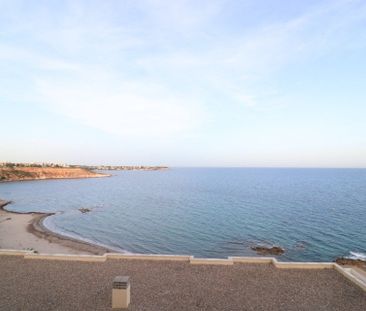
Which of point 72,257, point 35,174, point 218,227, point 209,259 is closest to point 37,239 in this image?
point 72,257

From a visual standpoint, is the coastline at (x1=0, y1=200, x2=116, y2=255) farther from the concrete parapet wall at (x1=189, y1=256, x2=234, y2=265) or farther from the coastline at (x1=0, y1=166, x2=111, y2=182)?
the coastline at (x1=0, y1=166, x2=111, y2=182)

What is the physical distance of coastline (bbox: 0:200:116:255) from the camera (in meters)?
30.0

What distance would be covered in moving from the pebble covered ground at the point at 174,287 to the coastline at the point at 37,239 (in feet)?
38.6

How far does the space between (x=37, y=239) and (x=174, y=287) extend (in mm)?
25088

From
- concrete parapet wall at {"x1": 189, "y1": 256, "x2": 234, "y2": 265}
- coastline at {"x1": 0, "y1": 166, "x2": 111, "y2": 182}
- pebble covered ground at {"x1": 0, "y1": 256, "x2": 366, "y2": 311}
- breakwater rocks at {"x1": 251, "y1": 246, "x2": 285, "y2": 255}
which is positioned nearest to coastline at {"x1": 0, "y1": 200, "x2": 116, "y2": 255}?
pebble covered ground at {"x1": 0, "y1": 256, "x2": 366, "y2": 311}

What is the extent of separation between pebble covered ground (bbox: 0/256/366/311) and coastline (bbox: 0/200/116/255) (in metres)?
11.8

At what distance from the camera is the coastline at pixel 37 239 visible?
2997cm

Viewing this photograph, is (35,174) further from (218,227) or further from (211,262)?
(211,262)

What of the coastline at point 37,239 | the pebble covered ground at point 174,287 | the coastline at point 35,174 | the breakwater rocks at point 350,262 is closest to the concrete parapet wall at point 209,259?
the pebble covered ground at point 174,287

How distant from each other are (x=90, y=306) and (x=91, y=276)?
3.43 metres

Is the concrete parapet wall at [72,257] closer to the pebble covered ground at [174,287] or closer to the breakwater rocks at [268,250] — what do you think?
the pebble covered ground at [174,287]

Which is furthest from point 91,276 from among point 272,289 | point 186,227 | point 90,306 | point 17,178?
point 17,178

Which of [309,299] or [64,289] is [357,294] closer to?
[309,299]

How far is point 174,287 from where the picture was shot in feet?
48.5
